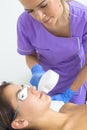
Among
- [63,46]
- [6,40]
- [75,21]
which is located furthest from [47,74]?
[6,40]

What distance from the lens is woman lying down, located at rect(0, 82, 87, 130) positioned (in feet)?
4.04

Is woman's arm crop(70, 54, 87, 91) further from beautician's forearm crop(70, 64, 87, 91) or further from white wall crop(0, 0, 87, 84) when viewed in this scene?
white wall crop(0, 0, 87, 84)

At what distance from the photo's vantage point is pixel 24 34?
1.40 m

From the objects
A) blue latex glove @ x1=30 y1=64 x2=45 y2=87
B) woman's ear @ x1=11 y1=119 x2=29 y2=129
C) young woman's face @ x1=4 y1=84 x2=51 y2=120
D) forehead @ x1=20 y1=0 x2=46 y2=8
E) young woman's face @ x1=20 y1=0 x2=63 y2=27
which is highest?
forehead @ x1=20 y1=0 x2=46 y2=8

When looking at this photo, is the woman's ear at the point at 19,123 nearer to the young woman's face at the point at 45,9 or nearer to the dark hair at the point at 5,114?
the dark hair at the point at 5,114

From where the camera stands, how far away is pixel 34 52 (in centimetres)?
150

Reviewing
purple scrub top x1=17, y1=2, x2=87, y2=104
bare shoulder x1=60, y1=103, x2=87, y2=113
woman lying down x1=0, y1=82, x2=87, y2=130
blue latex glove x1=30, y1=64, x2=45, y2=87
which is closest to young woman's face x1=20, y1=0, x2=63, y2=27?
purple scrub top x1=17, y1=2, x2=87, y2=104

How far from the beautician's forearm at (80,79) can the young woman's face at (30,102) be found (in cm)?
19

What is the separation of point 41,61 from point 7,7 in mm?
717

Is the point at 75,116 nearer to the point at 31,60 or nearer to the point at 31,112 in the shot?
the point at 31,112

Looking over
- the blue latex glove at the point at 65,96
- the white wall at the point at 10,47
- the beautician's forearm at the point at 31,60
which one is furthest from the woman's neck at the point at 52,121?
the white wall at the point at 10,47

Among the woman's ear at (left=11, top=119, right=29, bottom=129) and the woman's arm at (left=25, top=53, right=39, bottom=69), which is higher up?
the woman's arm at (left=25, top=53, right=39, bottom=69)

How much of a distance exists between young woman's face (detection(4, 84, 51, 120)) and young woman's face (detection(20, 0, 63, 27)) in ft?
1.15

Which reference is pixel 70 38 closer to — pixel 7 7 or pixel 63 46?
pixel 63 46
